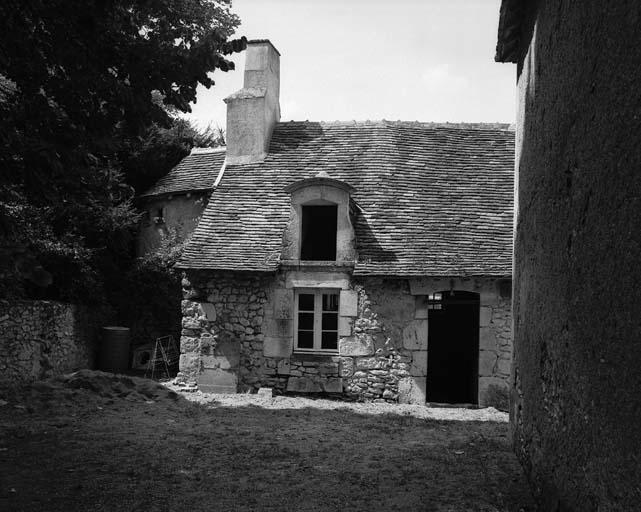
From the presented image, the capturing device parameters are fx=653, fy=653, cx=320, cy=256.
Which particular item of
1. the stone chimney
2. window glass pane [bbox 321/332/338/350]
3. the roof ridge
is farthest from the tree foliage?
the roof ridge

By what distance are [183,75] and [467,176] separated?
891 centimetres

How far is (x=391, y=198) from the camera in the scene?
13.3 meters

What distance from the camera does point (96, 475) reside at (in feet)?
19.3

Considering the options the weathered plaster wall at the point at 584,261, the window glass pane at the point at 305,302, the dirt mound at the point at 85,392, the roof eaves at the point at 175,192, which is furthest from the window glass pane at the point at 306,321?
the weathered plaster wall at the point at 584,261

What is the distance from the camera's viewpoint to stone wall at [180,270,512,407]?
11.8m

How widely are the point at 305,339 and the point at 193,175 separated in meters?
6.55

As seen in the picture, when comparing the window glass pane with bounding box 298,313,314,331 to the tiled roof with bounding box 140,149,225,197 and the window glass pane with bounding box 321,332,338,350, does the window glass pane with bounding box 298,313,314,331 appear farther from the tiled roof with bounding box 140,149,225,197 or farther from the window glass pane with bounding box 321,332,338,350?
the tiled roof with bounding box 140,149,225,197

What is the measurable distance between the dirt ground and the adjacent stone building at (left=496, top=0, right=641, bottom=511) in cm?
93

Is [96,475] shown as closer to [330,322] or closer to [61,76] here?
[61,76]

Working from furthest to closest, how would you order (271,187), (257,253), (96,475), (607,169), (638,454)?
(271,187)
(257,253)
(96,475)
(607,169)
(638,454)

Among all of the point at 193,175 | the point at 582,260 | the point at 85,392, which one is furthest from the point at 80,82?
the point at 193,175

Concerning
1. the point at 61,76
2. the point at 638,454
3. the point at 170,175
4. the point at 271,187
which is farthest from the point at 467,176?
the point at 638,454

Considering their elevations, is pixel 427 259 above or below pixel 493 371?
above

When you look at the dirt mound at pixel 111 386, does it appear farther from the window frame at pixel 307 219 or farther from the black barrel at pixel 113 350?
the black barrel at pixel 113 350
